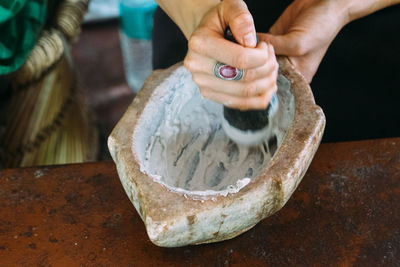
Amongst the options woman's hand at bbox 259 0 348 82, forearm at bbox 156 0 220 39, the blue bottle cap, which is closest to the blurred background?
the blue bottle cap

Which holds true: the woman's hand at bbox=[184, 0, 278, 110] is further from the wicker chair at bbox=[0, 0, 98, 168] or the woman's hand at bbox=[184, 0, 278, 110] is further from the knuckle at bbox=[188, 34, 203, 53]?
the wicker chair at bbox=[0, 0, 98, 168]

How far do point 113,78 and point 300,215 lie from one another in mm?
1848

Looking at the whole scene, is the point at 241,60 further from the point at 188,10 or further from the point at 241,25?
the point at 188,10

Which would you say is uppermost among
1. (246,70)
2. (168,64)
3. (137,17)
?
(246,70)

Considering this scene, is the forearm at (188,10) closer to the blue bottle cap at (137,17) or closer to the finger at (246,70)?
the finger at (246,70)

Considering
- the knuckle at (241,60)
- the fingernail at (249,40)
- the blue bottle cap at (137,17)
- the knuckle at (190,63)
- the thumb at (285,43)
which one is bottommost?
the blue bottle cap at (137,17)

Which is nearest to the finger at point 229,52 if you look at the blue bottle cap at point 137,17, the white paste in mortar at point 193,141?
the white paste in mortar at point 193,141

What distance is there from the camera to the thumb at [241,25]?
0.81m

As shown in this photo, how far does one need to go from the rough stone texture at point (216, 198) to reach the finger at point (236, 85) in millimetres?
82

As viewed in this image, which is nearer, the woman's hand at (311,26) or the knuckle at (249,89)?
the knuckle at (249,89)

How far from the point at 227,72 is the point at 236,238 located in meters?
0.31

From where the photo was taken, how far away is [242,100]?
34.9 inches

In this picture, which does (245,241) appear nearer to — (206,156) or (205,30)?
(206,156)

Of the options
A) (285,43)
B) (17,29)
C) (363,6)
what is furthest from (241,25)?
(17,29)
